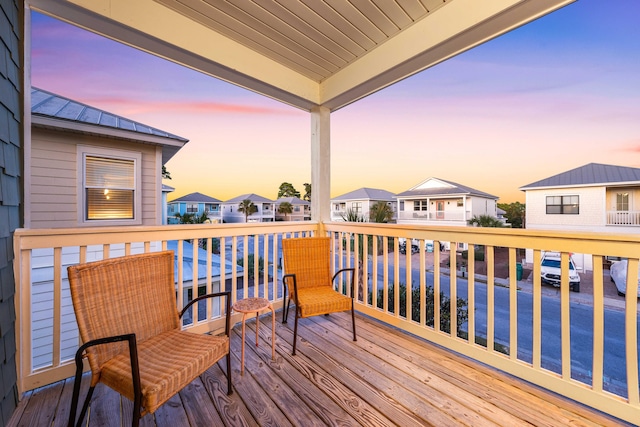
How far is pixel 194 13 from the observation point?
222cm

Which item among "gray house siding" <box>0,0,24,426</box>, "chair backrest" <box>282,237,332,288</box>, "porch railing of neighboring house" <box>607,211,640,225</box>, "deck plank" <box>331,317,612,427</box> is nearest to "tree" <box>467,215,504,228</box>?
"porch railing of neighboring house" <box>607,211,640,225</box>

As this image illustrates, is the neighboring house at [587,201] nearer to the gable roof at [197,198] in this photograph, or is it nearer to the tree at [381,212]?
the tree at [381,212]

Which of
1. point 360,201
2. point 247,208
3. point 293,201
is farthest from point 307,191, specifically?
point 247,208

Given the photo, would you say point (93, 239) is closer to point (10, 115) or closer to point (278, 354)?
point (10, 115)

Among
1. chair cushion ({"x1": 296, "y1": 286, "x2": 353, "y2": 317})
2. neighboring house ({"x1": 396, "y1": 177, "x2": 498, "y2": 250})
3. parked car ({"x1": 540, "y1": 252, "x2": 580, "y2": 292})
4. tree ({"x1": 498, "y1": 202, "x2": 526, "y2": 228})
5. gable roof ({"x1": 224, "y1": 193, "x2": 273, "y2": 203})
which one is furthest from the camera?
Answer: gable roof ({"x1": 224, "y1": 193, "x2": 273, "y2": 203})

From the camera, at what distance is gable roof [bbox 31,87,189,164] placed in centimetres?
192

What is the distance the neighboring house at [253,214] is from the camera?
282 centimetres

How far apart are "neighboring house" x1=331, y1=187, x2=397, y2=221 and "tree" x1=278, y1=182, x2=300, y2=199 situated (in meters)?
0.54

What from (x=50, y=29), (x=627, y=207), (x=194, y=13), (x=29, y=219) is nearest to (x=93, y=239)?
(x=29, y=219)

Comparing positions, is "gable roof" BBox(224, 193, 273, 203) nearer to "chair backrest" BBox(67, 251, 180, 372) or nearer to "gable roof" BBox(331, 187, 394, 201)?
"gable roof" BBox(331, 187, 394, 201)

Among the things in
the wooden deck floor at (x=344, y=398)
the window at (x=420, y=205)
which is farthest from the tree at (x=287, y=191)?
the wooden deck floor at (x=344, y=398)

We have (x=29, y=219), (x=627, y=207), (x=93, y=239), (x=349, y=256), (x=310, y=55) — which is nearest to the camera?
(x=627, y=207)

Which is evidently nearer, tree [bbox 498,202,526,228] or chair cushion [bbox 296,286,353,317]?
tree [bbox 498,202,526,228]

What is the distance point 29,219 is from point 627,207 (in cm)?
383
